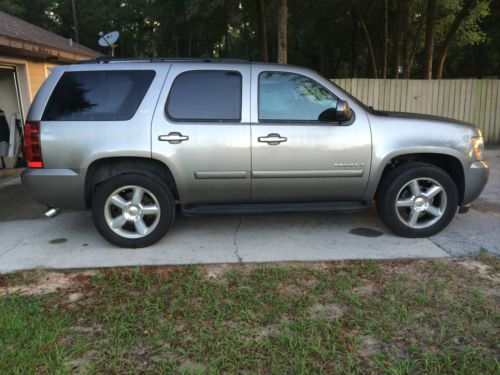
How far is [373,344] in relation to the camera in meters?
2.87

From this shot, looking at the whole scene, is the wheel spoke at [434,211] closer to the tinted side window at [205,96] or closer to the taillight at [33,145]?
the tinted side window at [205,96]

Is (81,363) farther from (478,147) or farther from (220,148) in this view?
(478,147)

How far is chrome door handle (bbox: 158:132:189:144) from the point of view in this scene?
4371 mm

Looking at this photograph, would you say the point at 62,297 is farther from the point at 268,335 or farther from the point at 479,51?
the point at 479,51

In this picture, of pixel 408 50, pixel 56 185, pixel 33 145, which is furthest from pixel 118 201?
pixel 408 50

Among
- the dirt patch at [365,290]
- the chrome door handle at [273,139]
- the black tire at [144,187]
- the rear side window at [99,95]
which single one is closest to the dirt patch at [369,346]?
the dirt patch at [365,290]

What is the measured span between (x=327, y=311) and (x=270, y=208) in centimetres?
160

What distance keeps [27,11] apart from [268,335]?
119 feet

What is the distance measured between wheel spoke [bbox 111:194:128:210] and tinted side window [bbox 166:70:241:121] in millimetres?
977

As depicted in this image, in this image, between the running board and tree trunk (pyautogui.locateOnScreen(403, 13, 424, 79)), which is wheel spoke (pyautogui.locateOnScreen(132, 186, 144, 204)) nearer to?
the running board

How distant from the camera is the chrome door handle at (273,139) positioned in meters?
4.47

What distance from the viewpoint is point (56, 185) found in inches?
172

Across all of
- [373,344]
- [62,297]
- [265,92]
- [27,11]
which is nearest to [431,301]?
[373,344]

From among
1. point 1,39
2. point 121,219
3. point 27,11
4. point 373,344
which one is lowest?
point 373,344
